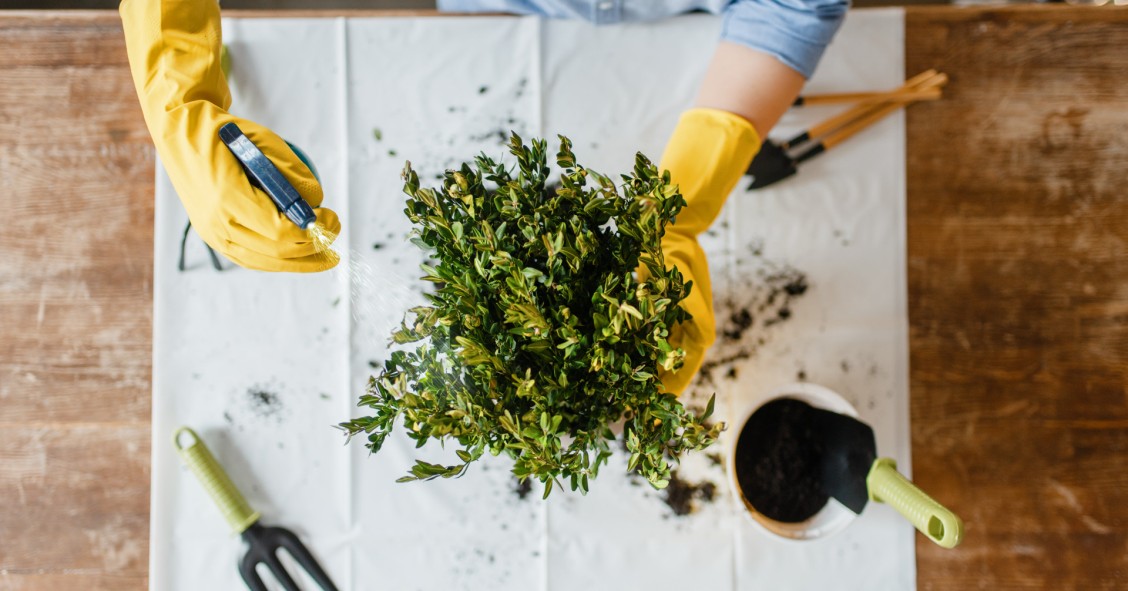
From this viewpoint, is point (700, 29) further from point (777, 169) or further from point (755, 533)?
point (755, 533)

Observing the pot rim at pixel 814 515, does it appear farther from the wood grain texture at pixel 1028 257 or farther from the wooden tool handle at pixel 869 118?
the wooden tool handle at pixel 869 118

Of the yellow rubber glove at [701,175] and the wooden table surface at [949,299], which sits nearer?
the yellow rubber glove at [701,175]

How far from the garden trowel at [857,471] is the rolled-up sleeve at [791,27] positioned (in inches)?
15.7

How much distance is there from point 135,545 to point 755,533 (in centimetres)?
78

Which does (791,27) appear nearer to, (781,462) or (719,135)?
(719,135)

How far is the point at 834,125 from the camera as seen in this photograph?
0.86 meters

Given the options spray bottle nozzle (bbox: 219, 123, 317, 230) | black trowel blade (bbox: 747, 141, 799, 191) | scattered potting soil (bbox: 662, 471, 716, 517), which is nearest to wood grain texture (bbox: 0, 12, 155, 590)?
spray bottle nozzle (bbox: 219, 123, 317, 230)

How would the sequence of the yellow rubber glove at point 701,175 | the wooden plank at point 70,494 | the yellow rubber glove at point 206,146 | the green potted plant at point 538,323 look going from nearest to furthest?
the green potted plant at point 538,323 < the yellow rubber glove at point 206,146 < the yellow rubber glove at point 701,175 < the wooden plank at point 70,494

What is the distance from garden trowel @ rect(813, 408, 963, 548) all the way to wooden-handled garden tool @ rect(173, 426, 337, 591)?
62cm

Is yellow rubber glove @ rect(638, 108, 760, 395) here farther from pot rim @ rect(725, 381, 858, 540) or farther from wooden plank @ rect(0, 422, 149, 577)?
wooden plank @ rect(0, 422, 149, 577)

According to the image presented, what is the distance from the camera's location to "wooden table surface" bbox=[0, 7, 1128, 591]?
2.79 ft

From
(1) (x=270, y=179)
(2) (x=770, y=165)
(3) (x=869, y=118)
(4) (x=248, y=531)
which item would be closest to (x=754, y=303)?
(2) (x=770, y=165)

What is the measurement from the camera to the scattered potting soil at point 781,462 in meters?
0.77

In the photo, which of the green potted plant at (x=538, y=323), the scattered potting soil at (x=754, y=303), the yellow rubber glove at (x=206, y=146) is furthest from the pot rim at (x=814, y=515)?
the yellow rubber glove at (x=206, y=146)
